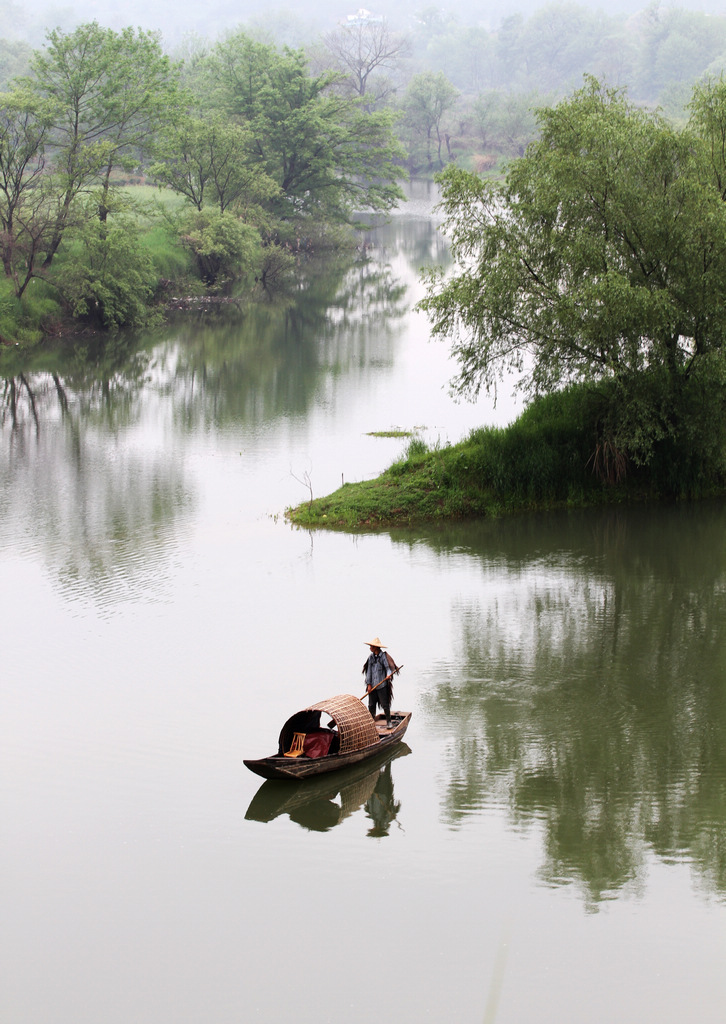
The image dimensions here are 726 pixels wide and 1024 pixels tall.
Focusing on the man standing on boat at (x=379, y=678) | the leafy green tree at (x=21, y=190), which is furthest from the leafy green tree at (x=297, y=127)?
the man standing on boat at (x=379, y=678)

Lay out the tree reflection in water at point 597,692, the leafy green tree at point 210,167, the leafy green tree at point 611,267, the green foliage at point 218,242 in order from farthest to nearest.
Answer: the leafy green tree at point 210,167 < the green foliage at point 218,242 < the leafy green tree at point 611,267 < the tree reflection in water at point 597,692

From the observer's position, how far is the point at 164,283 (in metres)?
57.2

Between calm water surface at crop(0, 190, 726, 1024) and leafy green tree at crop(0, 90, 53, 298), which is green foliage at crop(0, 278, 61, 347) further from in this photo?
calm water surface at crop(0, 190, 726, 1024)

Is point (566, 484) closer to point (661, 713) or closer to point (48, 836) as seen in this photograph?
point (661, 713)

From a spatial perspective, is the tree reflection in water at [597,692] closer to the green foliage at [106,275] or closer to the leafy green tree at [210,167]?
the green foliage at [106,275]

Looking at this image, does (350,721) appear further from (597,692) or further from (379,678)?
(597,692)

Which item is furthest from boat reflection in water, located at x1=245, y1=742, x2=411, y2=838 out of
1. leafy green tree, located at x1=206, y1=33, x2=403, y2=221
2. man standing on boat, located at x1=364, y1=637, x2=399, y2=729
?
leafy green tree, located at x1=206, y1=33, x2=403, y2=221

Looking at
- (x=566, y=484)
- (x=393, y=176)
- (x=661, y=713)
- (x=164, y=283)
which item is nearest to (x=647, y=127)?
(x=566, y=484)

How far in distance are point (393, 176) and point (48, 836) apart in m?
72.5

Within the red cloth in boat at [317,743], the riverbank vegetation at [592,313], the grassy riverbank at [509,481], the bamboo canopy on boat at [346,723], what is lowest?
the red cloth in boat at [317,743]

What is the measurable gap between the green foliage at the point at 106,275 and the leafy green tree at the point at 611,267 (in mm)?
28475

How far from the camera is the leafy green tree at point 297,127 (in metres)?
71.5

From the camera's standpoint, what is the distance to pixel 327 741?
13.5m

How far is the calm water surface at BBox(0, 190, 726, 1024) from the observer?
980 cm
